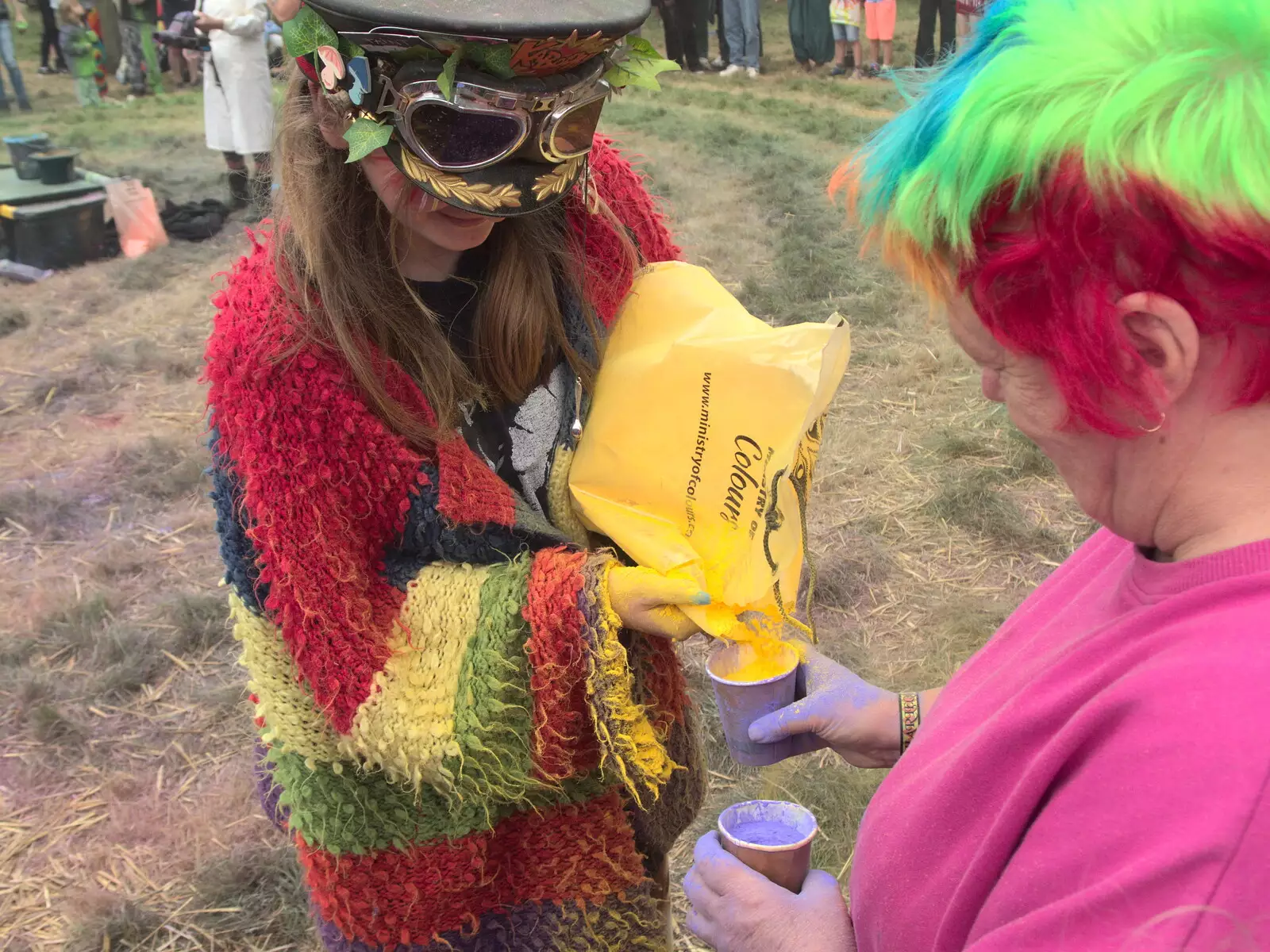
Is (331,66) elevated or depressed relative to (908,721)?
elevated

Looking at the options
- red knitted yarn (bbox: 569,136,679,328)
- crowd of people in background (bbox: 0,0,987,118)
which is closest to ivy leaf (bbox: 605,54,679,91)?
red knitted yarn (bbox: 569,136,679,328)

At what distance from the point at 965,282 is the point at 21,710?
13.0 ft

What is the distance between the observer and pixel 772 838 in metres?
1.58

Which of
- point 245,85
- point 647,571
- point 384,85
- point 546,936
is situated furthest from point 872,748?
point 245,85

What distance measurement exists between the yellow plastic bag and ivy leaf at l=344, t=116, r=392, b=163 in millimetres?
557

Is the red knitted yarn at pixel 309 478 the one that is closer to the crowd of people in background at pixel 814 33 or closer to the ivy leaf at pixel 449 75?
the ivy leaf at pixel 449 75

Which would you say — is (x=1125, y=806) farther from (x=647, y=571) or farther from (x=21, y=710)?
(x=21, y=710)

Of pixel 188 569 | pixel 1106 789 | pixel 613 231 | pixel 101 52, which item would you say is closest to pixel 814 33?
pixel 101 52

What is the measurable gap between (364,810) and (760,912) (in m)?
0.75

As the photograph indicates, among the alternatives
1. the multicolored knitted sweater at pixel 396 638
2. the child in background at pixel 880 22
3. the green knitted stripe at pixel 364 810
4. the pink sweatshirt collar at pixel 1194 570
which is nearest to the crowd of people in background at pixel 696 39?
the child in background at pixel 880 22

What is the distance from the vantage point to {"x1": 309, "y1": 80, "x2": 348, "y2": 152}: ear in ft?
5.86

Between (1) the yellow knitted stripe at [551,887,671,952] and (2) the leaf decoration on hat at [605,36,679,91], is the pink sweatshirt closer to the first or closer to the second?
(1) the yellow knitted stripe at [551,887,671,952]

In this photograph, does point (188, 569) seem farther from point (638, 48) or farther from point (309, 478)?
point (638, 48)

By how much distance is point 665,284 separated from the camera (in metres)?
2.03
